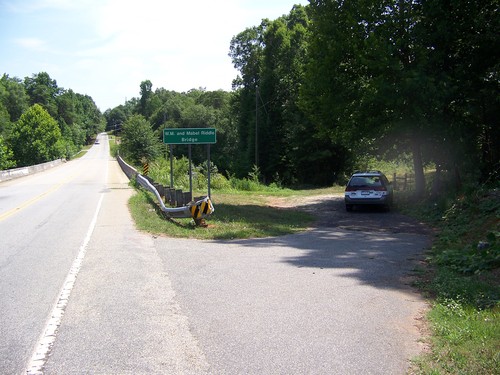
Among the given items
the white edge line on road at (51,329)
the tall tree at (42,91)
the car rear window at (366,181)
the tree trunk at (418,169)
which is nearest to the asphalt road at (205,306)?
the white edge line on road at (51,329)

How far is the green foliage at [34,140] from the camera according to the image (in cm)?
9050

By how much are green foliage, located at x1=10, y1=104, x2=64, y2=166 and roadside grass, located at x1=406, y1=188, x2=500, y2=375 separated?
91.7 metres

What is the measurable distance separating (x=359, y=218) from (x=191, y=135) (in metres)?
7.07

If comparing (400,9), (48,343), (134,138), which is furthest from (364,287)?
(134,138)

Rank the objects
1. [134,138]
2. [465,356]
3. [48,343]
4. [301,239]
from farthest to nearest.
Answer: [134,138] < [301,239] < [48,343] < [465,356]

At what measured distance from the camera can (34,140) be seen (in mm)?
90875

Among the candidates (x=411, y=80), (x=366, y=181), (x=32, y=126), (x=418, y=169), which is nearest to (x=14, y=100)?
(x=32, y=126)

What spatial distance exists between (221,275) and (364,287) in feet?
7.71

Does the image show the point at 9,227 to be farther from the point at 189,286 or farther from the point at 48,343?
the point at 48,343

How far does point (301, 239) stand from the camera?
12.5 metres

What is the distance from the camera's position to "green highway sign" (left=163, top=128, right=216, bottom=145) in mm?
16688

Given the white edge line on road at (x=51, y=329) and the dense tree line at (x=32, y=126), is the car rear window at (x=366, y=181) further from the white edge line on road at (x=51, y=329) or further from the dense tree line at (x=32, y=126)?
the dense tree line at (x=32, y=126)

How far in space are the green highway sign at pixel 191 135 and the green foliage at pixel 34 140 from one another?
271ft

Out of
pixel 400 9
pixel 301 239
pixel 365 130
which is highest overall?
pixel 400 9
